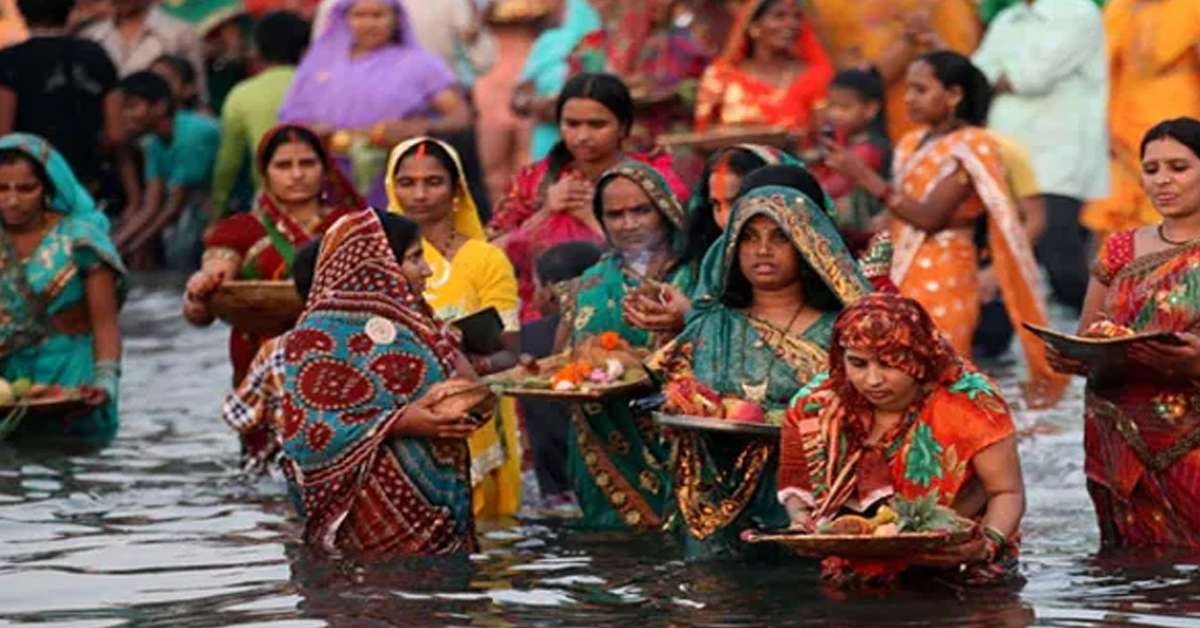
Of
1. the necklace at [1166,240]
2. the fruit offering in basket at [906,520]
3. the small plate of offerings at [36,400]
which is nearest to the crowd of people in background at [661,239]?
the necklace at [1166,240]

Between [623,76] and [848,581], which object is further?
[623,76]

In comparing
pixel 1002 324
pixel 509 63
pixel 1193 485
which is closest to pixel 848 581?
pixel 1193 485

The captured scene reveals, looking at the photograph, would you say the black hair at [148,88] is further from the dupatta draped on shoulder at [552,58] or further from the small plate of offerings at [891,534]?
the small plate of offerings at [891,534]

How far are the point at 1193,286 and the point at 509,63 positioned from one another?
10768 mm

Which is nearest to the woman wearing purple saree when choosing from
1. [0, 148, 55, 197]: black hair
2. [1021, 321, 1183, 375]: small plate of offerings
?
[0, 148, 55, 197]: black hair

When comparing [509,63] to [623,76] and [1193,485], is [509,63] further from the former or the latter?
[1193,485]

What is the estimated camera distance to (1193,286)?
1170 cm

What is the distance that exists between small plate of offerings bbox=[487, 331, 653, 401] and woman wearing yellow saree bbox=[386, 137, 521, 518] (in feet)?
1.02

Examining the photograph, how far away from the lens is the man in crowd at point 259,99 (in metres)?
21.8

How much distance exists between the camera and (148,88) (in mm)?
22797

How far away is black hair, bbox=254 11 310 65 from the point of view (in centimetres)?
2214

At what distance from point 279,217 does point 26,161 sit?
106 centimetres

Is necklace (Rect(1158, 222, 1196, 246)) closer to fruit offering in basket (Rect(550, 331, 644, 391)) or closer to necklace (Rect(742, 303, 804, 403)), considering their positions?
necklace (Rect(742, 303, 804, 403))

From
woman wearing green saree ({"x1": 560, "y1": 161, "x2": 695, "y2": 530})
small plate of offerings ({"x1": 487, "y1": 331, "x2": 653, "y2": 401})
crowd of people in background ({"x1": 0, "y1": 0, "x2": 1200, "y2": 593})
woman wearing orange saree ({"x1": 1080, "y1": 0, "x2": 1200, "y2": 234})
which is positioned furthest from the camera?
woman wearing orange saree ({"x1": 1080, "y1": 0, "x2": 1200, "y2": 234})
